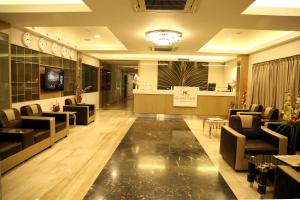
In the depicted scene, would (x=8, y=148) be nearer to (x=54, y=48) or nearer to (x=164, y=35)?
(x=164, y=35)

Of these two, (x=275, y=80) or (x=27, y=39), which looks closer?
(x=27, y=39)

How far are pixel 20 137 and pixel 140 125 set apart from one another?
4.13m

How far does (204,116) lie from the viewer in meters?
9.20

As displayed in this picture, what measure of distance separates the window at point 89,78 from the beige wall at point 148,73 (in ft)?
7.83

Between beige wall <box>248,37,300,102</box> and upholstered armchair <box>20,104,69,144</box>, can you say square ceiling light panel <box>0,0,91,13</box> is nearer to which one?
upholstered armchair <box>20,104,69,144</box>

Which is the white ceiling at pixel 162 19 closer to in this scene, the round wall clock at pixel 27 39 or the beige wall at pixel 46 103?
the round wall clock at pixel 27 39

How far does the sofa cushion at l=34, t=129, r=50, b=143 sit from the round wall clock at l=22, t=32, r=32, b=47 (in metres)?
2.28

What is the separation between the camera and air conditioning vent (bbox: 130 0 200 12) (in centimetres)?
324

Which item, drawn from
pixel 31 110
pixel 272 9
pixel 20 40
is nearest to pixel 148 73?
pixel 20 40

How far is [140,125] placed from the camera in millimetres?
7324

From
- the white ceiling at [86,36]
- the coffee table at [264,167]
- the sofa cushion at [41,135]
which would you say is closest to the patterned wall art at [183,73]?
the white ceiling at [86,36]

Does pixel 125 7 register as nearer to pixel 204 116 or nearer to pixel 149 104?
pixel 149 104

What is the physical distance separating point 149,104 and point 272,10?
19.8 feet

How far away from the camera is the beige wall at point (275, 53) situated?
5655 mm
